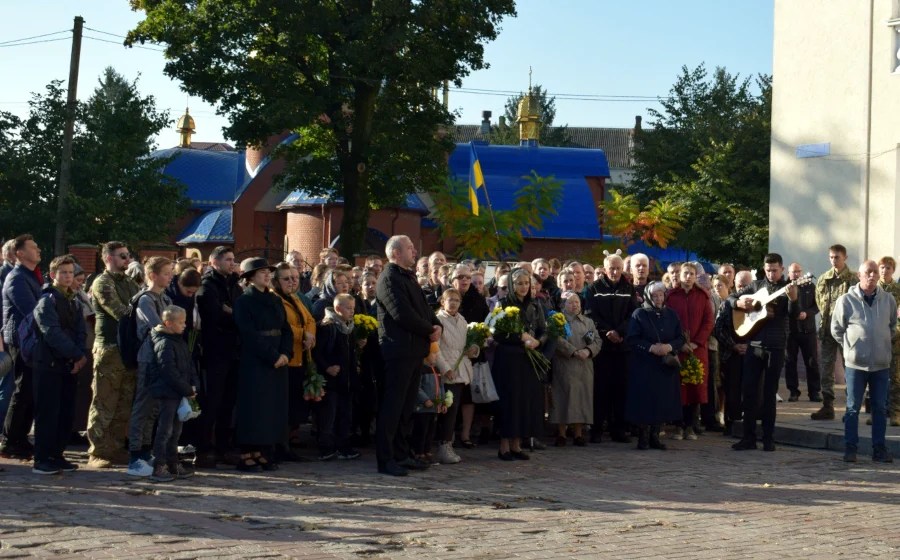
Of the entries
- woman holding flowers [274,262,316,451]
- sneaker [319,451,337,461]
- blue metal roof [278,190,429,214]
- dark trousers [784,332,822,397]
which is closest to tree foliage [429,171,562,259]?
blue metal roof [278,190,429,214]

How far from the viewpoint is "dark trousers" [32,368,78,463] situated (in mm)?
10789

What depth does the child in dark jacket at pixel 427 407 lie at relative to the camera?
11.9 metres

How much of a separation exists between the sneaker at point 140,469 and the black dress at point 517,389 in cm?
347

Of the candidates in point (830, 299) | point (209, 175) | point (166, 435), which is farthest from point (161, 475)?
point (209, 175)

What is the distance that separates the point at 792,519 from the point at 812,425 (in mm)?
5632

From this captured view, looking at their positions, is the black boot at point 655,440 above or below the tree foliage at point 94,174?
below

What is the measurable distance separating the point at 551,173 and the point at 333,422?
45.3 meters

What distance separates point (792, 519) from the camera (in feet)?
30.6

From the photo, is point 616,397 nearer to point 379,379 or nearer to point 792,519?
point 379,379

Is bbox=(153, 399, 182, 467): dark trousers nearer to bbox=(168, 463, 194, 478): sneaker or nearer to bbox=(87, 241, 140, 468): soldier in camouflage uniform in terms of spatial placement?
bbox=(168, 463, 194, 478): sneaker

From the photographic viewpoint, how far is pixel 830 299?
16.0 metres

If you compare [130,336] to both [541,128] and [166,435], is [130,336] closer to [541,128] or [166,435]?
[166,435]

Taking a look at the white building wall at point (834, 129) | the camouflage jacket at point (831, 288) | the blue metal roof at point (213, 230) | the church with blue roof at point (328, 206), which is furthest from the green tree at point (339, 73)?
the blue metal roof at point (213, 230)

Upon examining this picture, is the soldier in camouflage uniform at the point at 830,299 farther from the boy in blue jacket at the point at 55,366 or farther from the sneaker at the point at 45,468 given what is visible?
the sneaker at the point at 45,468
